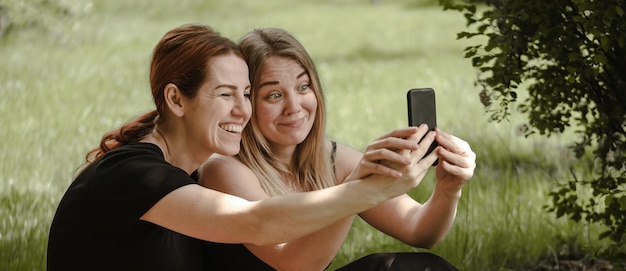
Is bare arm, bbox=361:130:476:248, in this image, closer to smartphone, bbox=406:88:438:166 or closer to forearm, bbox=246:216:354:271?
smartphone, bbox=406:88:438:166

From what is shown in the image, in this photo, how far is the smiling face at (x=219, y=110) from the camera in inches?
120

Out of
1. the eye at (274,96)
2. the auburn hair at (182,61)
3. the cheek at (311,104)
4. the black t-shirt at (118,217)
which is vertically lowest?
the black t-shirt at (118,217)

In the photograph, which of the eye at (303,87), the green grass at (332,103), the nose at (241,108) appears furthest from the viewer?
the green grass at (332,103)

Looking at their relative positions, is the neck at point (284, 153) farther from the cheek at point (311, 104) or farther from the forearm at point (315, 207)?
the forearm at point (315, 207)

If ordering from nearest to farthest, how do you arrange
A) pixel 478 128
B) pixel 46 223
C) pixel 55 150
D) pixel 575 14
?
1. pixel 575 14
2. pixel 46 223
3. pixel 55 150
4. pixel 478 128

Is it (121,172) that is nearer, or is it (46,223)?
(121,172)

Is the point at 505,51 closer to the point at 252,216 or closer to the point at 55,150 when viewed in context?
the point at 252,216

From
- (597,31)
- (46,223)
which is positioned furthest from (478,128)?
(597,31)

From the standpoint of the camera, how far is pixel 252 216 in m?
2.77

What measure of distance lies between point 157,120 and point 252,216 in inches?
23.0

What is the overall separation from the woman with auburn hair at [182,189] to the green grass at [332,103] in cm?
154

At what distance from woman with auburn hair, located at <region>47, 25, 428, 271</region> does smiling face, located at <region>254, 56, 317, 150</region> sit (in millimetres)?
174

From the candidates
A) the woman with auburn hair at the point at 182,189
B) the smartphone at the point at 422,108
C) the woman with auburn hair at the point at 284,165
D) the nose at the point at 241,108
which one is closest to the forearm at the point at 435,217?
the woman with auburn hair at the point at 284,165

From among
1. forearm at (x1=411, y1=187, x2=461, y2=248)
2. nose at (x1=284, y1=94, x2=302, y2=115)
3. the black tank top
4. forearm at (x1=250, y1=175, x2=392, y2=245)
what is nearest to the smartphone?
forearm at (x1=250, y1=175, x2=392, y2=245)
